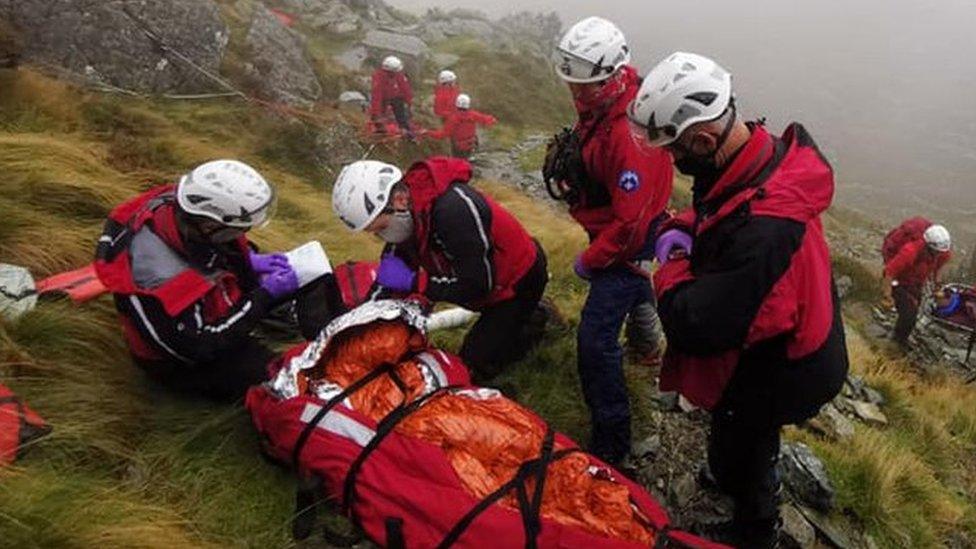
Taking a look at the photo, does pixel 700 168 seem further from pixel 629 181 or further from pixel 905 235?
pixel 905 235

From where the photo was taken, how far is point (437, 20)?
33.5 meters

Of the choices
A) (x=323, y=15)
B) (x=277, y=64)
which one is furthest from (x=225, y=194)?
(x=323, y=15)

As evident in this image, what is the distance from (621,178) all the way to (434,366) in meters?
1.44

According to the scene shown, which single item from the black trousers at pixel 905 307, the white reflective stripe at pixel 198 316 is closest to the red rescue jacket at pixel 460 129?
the black trousers at pixel 905 307

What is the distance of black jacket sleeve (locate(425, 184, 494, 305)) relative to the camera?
4.16 meters

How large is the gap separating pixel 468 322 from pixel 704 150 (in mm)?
3087

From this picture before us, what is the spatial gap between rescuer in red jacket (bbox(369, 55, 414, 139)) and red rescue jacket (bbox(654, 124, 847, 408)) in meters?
12.9

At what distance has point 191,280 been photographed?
403 cm

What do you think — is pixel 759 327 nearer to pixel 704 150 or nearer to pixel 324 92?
pixel 704 150

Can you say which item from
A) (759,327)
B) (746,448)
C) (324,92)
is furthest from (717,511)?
(324,92)

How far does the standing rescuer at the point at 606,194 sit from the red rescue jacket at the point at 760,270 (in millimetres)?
891

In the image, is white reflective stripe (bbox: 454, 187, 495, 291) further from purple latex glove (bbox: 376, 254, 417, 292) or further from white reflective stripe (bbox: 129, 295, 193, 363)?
Result: white reflective stripe (bbox: 129, 295, 193, 363)

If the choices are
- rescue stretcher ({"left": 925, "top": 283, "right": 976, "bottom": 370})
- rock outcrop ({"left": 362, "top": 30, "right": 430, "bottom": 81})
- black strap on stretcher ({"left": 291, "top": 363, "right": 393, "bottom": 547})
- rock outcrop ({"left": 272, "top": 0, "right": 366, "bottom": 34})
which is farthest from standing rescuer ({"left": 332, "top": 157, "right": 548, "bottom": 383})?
rock outcrop ({"left": 272, "top": 0, "right": 366, "bottom": 34})

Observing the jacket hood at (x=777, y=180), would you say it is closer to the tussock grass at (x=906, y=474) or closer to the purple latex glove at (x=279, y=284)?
the tussock grass at (x=906, y=474)
